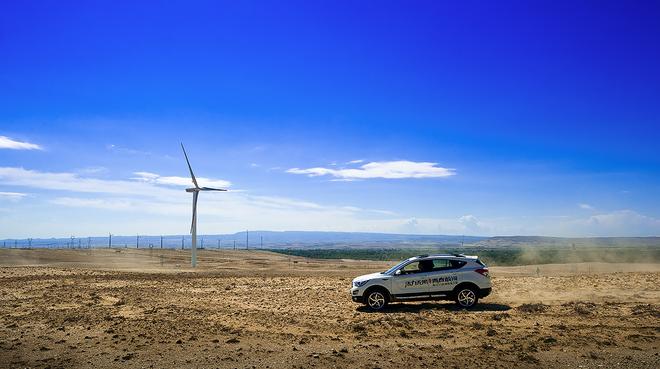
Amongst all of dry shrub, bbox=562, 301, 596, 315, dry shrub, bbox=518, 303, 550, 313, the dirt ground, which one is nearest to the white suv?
the dirt ground

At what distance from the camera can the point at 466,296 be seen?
53.3ft

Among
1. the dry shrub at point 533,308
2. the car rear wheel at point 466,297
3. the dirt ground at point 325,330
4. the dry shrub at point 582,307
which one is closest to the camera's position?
the dirt ground at point 325,330

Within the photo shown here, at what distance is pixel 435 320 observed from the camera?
1375 cm

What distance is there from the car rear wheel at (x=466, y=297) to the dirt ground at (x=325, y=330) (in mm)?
527

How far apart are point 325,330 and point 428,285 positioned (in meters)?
5.15

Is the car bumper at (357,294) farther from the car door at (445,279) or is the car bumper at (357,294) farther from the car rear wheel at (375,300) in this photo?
the car door at (445,279)

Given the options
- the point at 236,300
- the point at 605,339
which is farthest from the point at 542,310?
the point at 236,300

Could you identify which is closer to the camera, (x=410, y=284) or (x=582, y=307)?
(x=582, y=307)

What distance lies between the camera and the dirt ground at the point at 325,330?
968 centimetres

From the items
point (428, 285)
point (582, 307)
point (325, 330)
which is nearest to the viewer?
point (325, 330)

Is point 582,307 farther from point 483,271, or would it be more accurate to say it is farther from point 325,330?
point 325,330

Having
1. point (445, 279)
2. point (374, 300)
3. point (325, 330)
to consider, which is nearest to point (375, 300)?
point (374, 300)

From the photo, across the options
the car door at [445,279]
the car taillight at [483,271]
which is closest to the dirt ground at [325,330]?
the car door at [445,279]

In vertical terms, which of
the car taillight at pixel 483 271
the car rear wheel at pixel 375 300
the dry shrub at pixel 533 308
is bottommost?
the dry shrub at pixel 533 308
